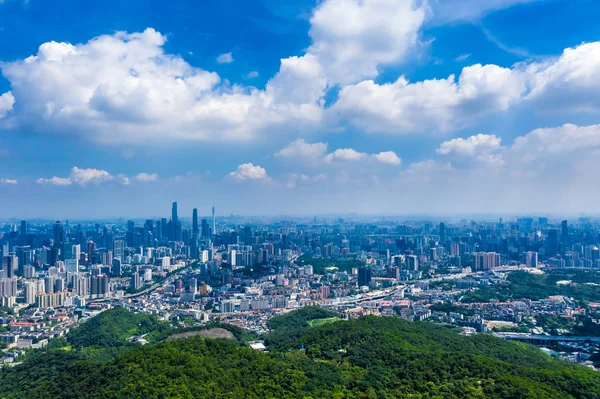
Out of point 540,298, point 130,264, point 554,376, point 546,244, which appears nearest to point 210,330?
point 554,376

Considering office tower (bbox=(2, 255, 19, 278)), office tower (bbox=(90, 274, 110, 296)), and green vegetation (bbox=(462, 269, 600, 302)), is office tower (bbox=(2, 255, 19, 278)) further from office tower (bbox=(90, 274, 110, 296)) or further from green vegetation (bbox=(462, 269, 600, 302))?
green vegetation (bbox=(462, 269, 600, 302))

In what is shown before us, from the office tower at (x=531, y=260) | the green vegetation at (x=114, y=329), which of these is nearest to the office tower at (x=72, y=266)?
the green vegetation at (x=114, y=329)

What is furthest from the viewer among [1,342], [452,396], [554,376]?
[1,342]

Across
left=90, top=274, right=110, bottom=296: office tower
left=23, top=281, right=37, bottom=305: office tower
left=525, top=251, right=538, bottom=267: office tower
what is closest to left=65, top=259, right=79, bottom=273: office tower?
left=90, top=274, right=110, bottom=296: office tower

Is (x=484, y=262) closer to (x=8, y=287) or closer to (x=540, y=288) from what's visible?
(x=540, y=288)

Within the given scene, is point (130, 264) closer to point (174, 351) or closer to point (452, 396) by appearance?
point (174, 351)

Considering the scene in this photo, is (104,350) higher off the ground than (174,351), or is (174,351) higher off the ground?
(174,351)

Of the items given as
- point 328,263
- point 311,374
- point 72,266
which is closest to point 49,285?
point 72,266
